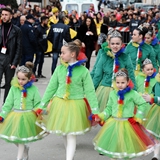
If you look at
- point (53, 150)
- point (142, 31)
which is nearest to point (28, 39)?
point (142, 31)

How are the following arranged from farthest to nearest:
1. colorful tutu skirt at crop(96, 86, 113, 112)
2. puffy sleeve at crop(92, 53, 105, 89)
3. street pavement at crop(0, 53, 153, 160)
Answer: colorful tutu skirt at crop(96, 86, 113, 112) → puffy sleeve at crop(92, 53, 105, 89) → street pavement at crop(0, 53, 153, 160)

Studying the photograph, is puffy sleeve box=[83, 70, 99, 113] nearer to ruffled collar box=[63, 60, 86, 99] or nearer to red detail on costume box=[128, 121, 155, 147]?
ruffled collar box=[63, 60, 86, 99]

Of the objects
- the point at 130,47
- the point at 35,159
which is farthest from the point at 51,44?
the point at 35,159

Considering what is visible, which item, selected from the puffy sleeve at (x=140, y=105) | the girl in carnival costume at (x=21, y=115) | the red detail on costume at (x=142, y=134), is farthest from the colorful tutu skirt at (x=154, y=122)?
the girl in carnival costume at (x=21, y=115)

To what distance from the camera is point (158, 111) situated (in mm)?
7371

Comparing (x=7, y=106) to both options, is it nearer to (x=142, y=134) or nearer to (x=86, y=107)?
(x=86, y=107)

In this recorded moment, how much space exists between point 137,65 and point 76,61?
313 cm

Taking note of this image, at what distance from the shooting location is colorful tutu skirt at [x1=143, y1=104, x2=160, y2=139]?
732cm

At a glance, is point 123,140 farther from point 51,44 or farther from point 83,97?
point 51,44

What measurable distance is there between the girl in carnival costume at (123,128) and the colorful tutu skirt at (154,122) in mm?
447

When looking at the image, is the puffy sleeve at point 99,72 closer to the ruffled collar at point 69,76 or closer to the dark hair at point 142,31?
the ruffled collar at point 69,76

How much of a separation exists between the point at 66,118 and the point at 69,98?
28 centimetres

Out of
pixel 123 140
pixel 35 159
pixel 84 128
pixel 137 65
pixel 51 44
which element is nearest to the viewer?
pixel 123 140

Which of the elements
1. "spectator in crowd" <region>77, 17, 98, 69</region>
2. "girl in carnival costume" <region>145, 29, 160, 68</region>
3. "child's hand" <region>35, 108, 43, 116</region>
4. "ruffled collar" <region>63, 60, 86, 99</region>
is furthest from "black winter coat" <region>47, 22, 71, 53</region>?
"child's hand" <region>35, 108, 43, 116</region>
